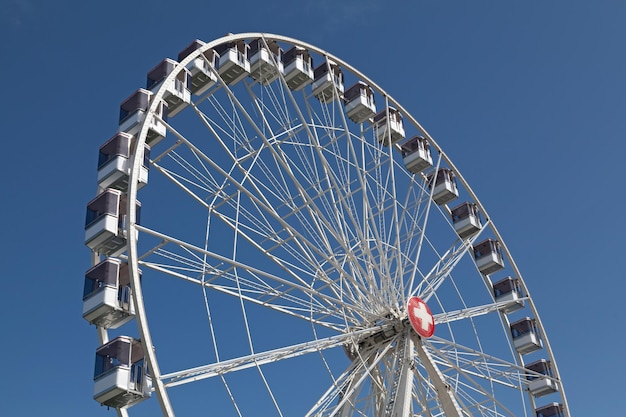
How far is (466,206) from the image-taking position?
20.3 meters

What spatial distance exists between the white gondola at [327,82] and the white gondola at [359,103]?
38 cm

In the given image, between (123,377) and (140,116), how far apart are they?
4.45 metres

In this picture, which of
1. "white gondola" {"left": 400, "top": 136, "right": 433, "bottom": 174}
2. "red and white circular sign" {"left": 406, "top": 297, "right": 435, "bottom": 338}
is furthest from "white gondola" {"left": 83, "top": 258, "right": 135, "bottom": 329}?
"white gondola" {"left": 400, "top": 136, "right": 433, "bottom": 174}

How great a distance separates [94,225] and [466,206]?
34.5 feet

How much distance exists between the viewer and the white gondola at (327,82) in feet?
59.0

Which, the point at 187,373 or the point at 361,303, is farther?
the point at 361,303

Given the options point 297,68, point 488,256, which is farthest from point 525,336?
point 297,68

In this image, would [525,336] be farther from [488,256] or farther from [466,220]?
[466,220]

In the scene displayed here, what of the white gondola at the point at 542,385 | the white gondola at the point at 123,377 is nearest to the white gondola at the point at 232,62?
the white gondola at the point at 123,377

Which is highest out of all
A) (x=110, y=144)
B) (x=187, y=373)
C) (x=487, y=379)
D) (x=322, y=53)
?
(x=322, y=53)

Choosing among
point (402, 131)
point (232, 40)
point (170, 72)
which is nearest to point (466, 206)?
point (402, 131)

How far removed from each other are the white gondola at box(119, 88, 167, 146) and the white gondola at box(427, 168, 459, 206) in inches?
329

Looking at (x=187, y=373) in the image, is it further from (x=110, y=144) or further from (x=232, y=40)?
(x=232, y=40)

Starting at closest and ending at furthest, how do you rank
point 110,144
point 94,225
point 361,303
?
1. point 94,225
2. point 110,144
3. point 361,303
